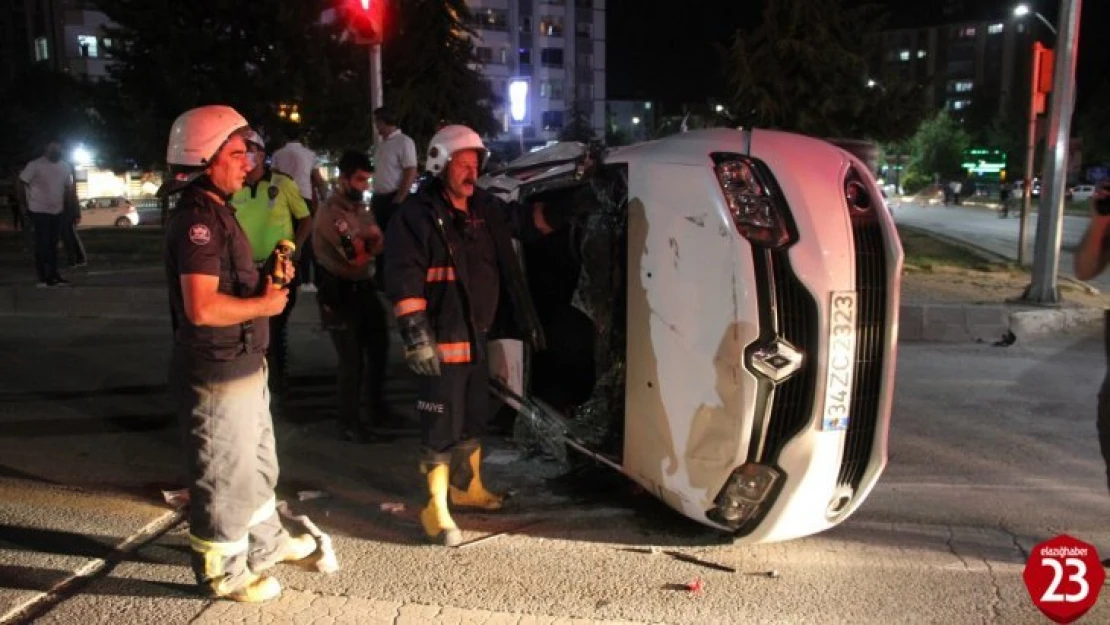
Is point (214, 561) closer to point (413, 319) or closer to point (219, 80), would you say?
point (413, 319)

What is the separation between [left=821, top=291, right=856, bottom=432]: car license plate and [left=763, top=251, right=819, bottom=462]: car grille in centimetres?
5

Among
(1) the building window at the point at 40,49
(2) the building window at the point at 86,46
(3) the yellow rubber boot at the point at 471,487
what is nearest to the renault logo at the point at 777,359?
(3) the yellow rubber boot at the point at 471,487

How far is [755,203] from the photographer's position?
126 inches

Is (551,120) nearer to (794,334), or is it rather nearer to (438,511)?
(438,511)

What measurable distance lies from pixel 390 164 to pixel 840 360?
5064 millimetres

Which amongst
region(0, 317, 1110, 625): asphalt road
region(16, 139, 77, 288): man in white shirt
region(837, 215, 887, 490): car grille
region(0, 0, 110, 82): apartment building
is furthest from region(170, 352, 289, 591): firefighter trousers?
region(0, 0, 110, 82): apartment building

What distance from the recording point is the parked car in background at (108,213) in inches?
1047

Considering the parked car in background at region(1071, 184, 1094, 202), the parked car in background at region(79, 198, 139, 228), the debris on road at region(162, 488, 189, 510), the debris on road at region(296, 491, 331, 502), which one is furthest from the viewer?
the parked car in background at region(1071, 184, 1094, 202)

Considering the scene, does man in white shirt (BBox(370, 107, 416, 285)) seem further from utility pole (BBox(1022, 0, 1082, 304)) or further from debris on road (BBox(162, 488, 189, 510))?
utility pole (BBox(1022, 0, 1082, 304))

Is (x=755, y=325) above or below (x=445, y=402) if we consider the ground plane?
above

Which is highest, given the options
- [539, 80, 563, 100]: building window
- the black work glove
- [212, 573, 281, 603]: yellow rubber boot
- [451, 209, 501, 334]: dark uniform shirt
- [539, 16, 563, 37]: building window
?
[539, 16, 563, 37]: building window

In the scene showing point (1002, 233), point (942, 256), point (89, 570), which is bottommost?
point (1002, 233)

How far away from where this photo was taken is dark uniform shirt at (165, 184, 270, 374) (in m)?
3.11

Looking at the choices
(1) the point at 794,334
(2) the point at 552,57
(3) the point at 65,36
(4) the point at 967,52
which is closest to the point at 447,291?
(1) the point at 794,334
